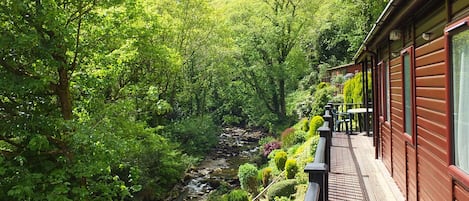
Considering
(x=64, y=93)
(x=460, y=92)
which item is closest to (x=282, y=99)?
(x=64, y=93)

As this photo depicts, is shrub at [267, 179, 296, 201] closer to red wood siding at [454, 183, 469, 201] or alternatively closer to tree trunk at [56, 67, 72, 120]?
tree trunk at [56, 67, 72, 120]

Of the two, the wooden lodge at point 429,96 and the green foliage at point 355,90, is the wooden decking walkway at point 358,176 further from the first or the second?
the green foliage at point 355,90

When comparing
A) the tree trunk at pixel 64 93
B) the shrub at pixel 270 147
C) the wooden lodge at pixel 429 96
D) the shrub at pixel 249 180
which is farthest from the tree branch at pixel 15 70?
the shrub at pixel 270 147

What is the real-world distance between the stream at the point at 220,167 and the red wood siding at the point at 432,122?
466 inches

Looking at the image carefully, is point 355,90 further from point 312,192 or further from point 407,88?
point 312,192

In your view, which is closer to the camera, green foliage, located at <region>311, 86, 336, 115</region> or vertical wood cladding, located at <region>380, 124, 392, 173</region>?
vertical wood cladding, located at <region>380, 124, 392, 173</region>

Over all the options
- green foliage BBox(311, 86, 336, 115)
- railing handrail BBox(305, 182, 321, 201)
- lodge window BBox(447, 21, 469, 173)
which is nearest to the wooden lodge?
lodge window BBox(447, 21, 469, 173)

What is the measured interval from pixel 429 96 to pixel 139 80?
1372 cm

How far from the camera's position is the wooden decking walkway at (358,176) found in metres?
6.08

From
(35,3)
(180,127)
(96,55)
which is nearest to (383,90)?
(96,55)

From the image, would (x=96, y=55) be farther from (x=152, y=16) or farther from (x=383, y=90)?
(x=383, y=90)

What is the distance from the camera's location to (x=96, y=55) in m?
9.24

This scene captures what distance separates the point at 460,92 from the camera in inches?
111

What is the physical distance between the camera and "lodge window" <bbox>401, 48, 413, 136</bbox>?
4884mm
